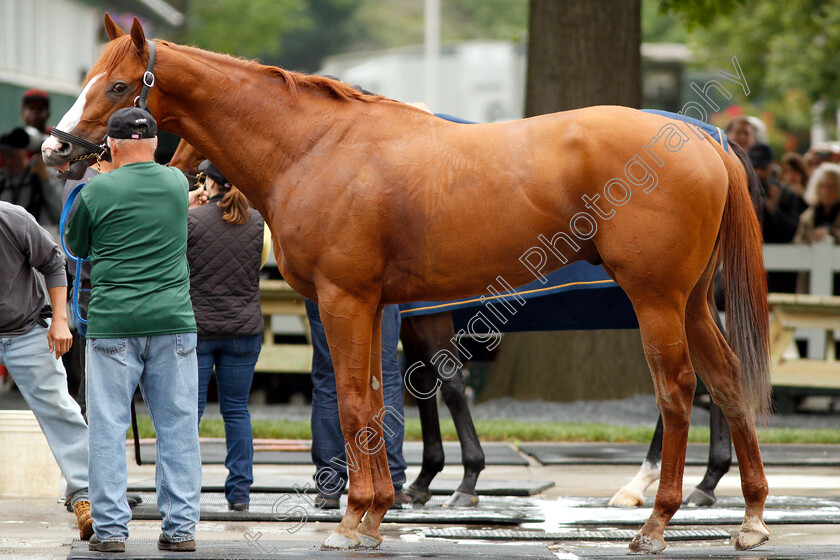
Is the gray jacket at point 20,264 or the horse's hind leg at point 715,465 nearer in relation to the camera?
the gray jacket at point 20,264

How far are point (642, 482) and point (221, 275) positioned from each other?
2813 mm

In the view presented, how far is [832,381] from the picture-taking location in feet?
33.3

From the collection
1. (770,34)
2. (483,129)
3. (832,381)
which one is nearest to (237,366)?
(483,129)

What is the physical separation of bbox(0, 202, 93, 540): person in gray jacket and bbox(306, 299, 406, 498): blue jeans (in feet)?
4.54

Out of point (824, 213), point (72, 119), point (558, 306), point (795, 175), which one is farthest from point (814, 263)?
point (72, 119)

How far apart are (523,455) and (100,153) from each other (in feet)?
14.5

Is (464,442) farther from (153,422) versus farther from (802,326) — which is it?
(802,326)

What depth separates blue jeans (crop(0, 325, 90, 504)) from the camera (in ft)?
18.2

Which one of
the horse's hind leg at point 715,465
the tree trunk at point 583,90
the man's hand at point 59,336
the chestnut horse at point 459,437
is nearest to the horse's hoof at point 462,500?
the chestnut horse at point 459,437

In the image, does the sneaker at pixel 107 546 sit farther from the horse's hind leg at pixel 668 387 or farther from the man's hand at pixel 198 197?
the horse's hind leg at pixel 668 387

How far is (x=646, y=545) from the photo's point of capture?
199 inches

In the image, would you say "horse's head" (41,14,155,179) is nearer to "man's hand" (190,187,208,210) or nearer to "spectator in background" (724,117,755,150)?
"man's hand" (190,187,208,210)

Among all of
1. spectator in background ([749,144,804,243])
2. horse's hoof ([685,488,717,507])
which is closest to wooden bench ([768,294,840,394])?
spectator in background ([749,144,804,243])

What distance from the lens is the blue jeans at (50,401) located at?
5.55 metres
